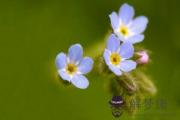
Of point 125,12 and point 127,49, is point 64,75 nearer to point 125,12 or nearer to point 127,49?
point 127,49

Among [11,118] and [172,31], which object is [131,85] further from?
[172,31]

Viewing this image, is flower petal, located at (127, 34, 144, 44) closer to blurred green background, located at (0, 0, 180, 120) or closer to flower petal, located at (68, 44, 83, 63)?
flower petal, located at (68, 44, 83, 63)

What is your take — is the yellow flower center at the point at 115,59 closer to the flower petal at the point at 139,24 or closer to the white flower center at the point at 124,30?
the white flower center at the point at 124,30

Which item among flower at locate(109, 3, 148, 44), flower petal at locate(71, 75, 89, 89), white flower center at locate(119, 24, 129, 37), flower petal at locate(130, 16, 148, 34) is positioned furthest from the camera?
flower petal at locate(130, 16, 148, 34)

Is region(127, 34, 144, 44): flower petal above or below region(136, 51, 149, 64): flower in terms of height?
above

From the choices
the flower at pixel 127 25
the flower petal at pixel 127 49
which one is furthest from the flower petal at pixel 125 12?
the flower petal at pixel 127 49

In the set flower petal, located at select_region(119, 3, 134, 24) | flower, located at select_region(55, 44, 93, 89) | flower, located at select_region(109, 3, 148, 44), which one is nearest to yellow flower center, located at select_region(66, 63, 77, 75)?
flower, located at select_region(55, 44, 93, 89)

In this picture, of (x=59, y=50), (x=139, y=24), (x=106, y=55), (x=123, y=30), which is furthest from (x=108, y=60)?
(x=59, y=50)
